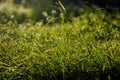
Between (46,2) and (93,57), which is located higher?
(93,57)

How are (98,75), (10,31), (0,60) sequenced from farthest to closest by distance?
(10,31) → (0,60) → (98,75)

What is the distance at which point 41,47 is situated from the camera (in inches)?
104

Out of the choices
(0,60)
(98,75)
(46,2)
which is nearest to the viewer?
(98,75)

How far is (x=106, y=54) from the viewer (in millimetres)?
2348

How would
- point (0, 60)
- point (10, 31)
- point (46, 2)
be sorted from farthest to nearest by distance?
point (46, 2)
point (10, 31)
point (0, 60)

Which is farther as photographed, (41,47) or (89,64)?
(41,47)

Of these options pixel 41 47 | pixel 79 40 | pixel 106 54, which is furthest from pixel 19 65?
pixel 106 54

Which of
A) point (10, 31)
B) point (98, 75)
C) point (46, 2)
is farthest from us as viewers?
point (46, 2)

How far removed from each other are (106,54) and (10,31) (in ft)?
3.33

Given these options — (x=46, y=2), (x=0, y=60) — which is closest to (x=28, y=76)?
(x=0, y=60)

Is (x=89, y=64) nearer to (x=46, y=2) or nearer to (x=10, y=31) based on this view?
(x=10, y=31)

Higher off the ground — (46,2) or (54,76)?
(54,76)

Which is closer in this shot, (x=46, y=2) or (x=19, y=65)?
(x=19, y=65)

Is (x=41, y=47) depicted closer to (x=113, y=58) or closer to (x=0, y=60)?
(x=0, y=60)
